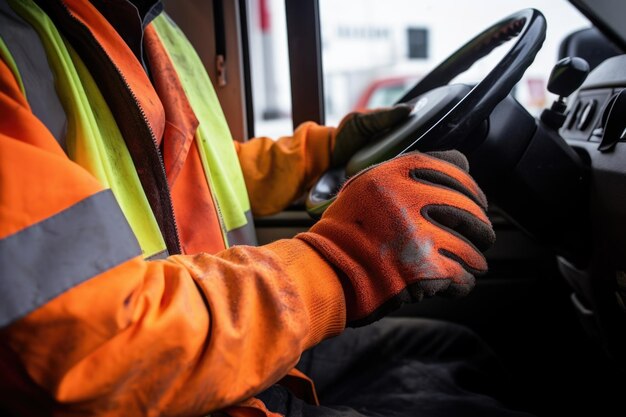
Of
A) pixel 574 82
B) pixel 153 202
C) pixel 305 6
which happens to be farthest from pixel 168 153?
pixel 305 6

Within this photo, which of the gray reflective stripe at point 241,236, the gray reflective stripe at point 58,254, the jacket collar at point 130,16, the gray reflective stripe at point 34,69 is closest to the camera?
the gray reflective stripe at point 58,254

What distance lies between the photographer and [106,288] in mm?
530

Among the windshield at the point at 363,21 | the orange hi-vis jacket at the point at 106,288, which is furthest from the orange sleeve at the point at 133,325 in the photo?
the windshield at the point at 363,21

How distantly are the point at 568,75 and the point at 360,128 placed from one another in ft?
1.38

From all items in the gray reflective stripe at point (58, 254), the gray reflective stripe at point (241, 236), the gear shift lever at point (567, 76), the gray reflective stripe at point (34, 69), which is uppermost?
the gray reflective stripe at point (34, 69)

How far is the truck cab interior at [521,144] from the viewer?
3.02 ft

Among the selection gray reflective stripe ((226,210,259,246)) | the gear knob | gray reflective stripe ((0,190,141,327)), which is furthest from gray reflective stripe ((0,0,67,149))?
the gear knob

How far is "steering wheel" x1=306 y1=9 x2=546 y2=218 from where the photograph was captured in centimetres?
77

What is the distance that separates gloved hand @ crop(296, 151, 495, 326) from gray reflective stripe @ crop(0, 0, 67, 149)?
336 mm

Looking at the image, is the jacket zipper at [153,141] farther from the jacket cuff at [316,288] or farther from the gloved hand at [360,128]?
the gloved hand at [360,128]

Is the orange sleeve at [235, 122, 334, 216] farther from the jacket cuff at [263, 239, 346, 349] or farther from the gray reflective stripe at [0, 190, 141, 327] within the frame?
the gray reflective stripe at [0, 190, 141, 327]

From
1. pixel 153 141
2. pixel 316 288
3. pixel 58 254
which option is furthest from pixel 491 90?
pixel 58 254

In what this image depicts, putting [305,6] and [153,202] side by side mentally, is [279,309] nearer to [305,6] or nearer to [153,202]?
[153,202]

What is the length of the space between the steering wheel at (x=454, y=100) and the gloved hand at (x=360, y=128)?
0.03 meters
